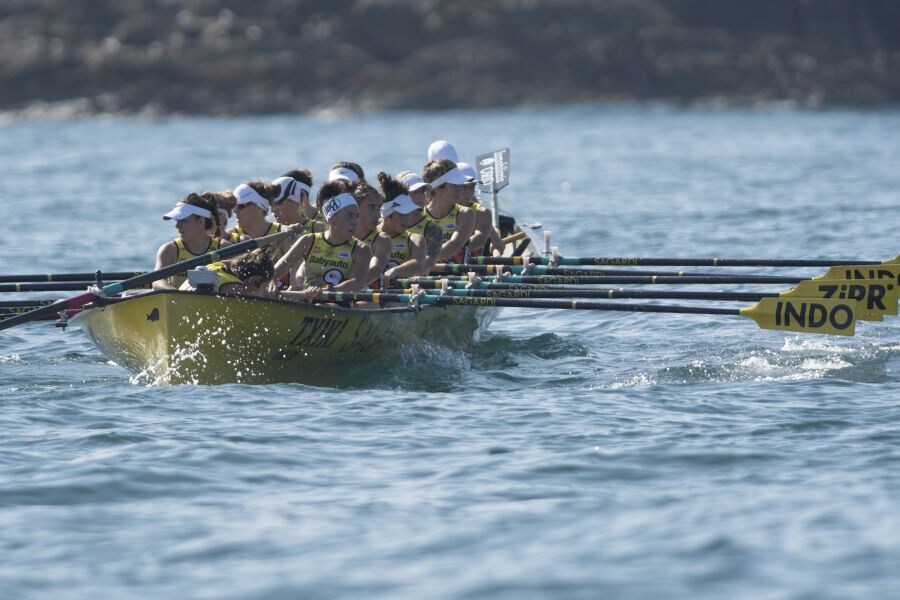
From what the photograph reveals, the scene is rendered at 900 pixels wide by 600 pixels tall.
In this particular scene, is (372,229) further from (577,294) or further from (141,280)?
(141,280)

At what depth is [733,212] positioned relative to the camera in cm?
2902

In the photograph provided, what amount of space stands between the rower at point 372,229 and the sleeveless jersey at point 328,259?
0.20 metres

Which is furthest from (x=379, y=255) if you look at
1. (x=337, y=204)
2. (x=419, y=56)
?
(x=419, y=56)

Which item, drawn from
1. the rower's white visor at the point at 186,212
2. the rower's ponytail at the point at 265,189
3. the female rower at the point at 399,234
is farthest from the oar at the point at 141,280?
the female rower at the point at 399,234

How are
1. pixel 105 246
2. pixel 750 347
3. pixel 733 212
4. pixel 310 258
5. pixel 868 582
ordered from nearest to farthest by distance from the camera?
pixel 868 582, pixel 310 258, pixel 750 347, pixel 105 246, pixel 733 212

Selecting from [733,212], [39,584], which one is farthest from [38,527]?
[733,212]

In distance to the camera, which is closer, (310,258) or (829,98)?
(310,258)

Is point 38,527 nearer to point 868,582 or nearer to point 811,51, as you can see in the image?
point 868,582

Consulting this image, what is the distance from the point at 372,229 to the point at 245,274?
5.32 ft

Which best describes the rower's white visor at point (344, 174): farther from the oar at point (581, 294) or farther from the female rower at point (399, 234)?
the oar at point (581, 294)

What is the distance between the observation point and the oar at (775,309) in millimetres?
12000

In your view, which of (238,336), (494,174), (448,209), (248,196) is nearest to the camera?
(238,336)

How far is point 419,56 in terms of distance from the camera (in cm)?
8750

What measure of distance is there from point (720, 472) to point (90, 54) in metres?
80.4
